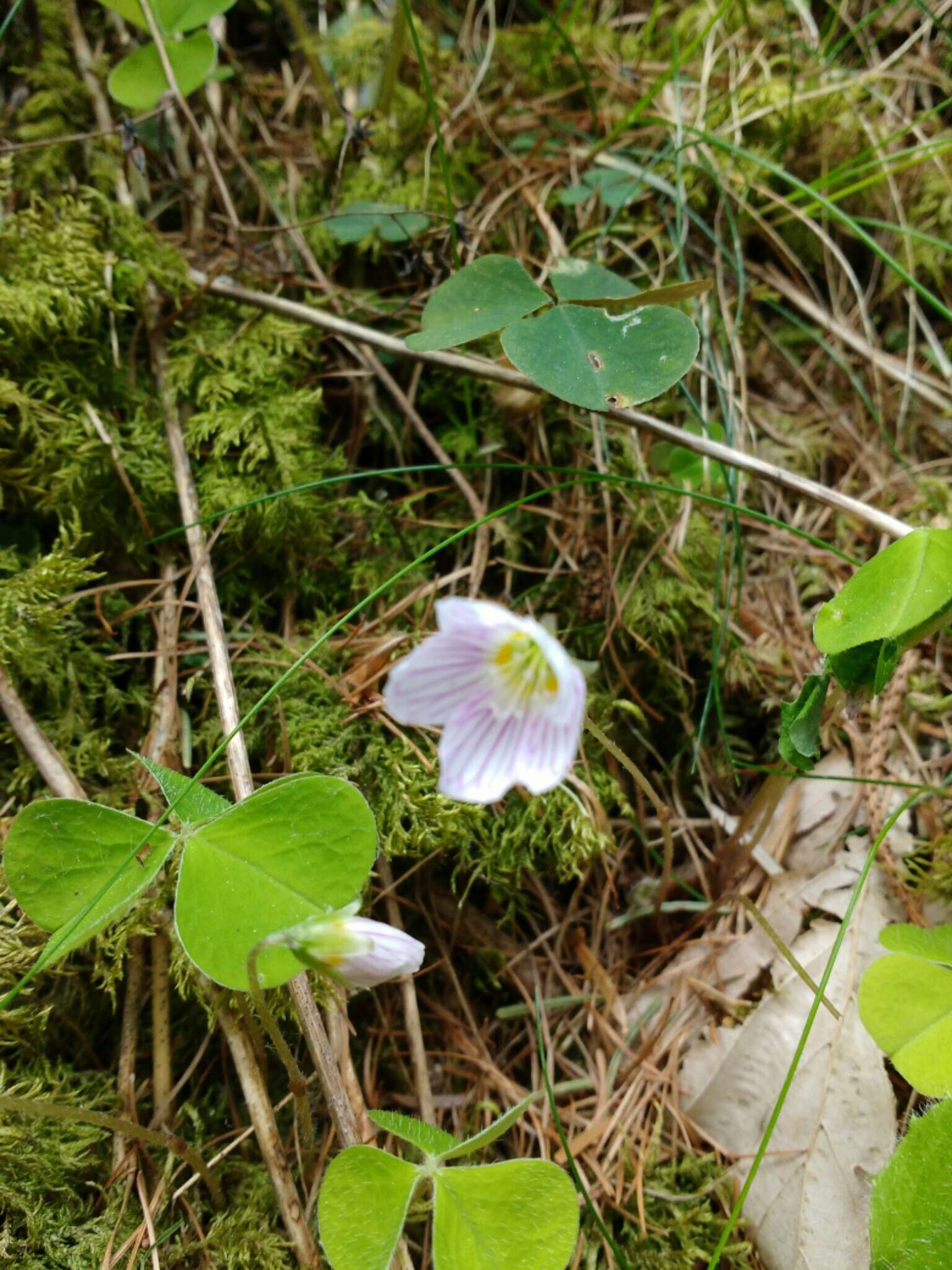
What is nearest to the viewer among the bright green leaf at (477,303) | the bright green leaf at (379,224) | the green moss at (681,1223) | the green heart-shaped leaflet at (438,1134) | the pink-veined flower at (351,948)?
the pink-veined flower at (351,948)

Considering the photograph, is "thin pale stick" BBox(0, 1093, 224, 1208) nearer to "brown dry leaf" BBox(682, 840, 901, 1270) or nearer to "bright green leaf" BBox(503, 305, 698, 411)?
"brown dry leaf" BBox(682, 840, 901, 1270)

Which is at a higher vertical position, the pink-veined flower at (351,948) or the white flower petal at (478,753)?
the white flower petal at (478,753)

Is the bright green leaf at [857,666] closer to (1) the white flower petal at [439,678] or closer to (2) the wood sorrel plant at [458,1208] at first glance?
(1) the white flower petal at [439,678]

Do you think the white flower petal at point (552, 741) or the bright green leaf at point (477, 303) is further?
the bright green leaf at point (477, 303)

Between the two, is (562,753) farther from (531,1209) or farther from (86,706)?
(86,706)

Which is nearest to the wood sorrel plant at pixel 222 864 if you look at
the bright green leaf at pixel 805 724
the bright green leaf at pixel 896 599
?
the bright green leaf at pixel 805 724

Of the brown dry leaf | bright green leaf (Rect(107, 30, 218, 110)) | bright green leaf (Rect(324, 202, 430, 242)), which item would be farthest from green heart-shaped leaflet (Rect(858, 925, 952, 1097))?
bright green leaf (Rect(107, 30, 218, 110))

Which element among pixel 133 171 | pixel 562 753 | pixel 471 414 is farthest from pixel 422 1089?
pixel 133 171
